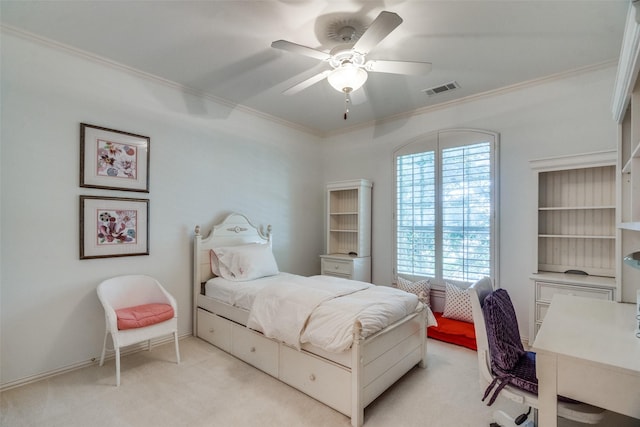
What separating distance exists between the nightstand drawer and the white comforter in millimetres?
1304

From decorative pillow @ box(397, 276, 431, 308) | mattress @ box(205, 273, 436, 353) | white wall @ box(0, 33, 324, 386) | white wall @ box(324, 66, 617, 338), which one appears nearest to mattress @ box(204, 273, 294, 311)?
mattress @ box(205, 273, 436, 353)

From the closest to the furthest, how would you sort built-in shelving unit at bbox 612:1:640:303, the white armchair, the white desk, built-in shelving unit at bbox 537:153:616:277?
the white desk
built-in shelving unit at bbox 612:1:640:303
the white armchair
built-in shelving unit at bbox 537:153:616:277

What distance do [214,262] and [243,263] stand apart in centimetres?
40

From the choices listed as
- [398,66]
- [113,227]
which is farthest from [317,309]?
[113,227]

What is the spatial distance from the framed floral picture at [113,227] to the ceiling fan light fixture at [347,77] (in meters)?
2.30

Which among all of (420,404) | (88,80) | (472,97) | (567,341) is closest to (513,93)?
(472,97)

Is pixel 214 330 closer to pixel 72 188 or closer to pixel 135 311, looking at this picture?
pixel 135 311

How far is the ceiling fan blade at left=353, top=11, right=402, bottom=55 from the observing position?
5.24 ft

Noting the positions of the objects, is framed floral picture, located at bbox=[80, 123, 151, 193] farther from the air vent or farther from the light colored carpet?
the air vent

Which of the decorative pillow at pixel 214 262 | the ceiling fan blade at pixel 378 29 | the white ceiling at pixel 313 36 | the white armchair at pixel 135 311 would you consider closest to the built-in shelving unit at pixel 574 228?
the white ceiling at pixel 313 36

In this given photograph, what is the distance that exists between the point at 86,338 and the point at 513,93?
197 inches

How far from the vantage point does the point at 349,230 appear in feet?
14.9

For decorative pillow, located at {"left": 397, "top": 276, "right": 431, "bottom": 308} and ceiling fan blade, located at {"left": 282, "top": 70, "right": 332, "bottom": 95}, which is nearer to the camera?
ceiling fan blade, located at {"left": 282, "top": 70, "right": 332, "bottom": 95}

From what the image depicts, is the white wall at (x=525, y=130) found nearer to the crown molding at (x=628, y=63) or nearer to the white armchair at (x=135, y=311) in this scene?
the crown molding at (x=628, y=63)
